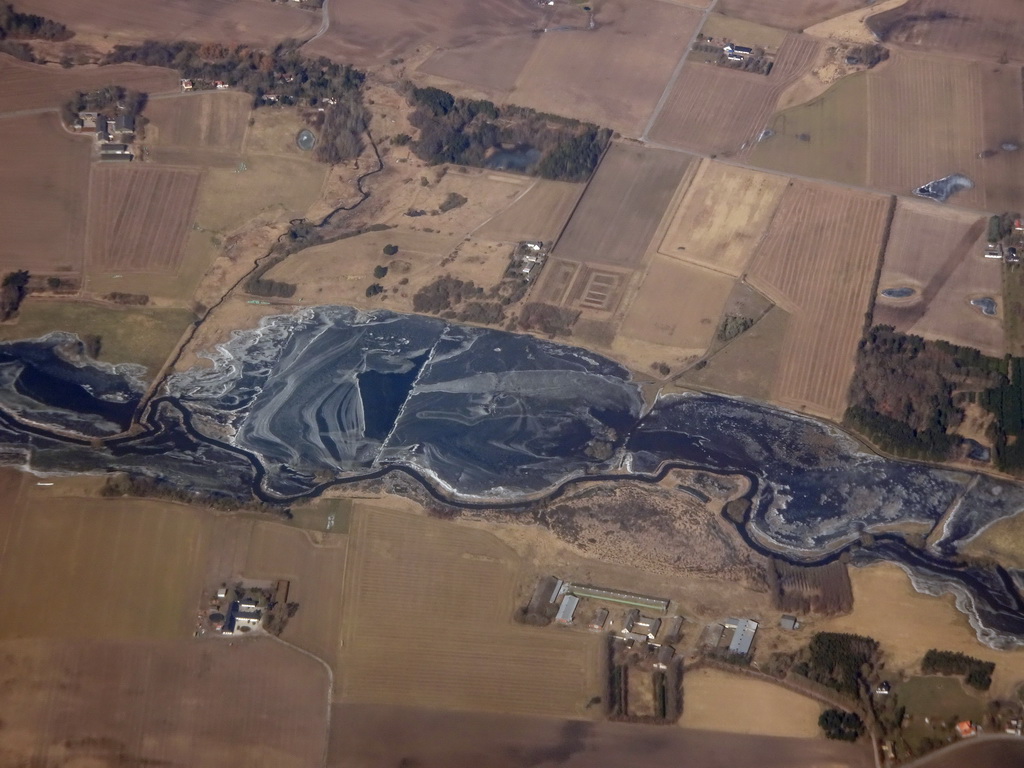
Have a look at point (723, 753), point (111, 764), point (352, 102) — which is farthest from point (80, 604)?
point (352, 102)

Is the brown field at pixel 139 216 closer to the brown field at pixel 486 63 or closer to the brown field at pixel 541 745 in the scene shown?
the brown field at pixel 486 63

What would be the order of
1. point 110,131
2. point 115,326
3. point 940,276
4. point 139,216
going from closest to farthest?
point 115,326, point 940,276, point 139,216, point 110,131

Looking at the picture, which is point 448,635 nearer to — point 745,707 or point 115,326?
point 745,707

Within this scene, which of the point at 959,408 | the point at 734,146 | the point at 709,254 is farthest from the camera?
the point at 734,146

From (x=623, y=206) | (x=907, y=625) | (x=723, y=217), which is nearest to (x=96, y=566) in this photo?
(x=623, y=206)

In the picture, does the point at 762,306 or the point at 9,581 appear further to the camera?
the point at 762,306

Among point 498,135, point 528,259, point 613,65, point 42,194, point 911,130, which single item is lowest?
point 42,194

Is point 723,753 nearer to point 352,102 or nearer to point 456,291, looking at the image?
point 456,291
